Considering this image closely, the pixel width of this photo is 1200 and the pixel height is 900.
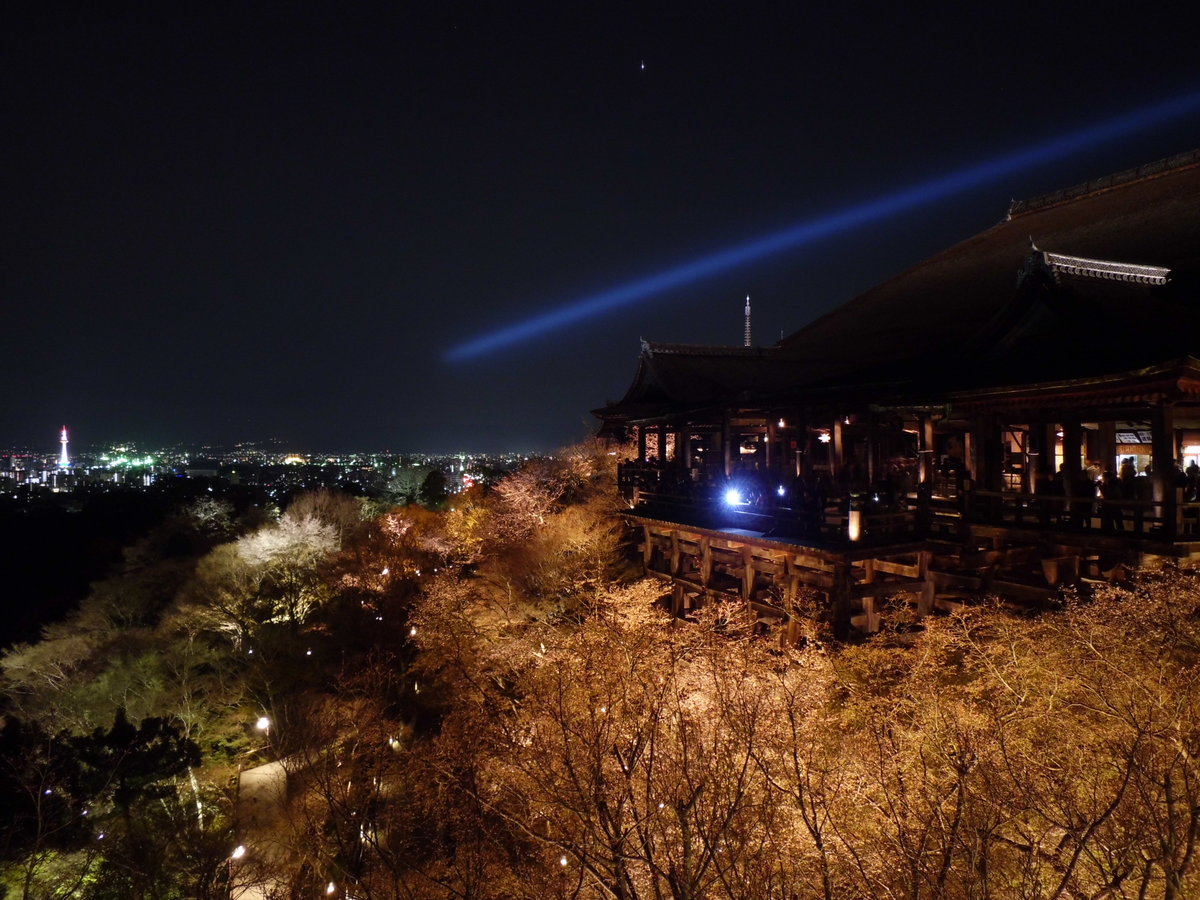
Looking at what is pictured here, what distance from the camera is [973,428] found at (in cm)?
1442

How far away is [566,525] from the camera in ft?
71.9

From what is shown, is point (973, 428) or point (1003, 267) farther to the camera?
point (1003, 267)

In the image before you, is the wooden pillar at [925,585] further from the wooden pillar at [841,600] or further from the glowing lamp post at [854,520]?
the glowing lamp post at [854,520]

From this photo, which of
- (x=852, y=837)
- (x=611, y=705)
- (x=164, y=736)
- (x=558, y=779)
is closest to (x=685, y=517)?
(x=611, y=705)

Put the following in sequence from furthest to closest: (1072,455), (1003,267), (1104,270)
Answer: (1003,267) < (1104,270) < (1072,455)

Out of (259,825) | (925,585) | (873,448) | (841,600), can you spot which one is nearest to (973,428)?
(873,448)

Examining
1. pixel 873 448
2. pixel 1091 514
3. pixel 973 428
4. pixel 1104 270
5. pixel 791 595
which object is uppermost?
pixel 1104 270

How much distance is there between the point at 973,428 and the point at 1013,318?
251 cm

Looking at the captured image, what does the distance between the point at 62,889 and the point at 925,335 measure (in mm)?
25510

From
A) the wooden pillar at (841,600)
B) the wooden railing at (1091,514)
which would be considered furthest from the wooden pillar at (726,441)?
the wooden railing at (1091,514)

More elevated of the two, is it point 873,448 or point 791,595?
point 873,448

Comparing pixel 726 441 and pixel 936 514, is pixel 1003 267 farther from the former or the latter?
pixel 936 514

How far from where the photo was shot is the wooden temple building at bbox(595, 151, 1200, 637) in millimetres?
10836

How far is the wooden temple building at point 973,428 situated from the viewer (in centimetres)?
1084
